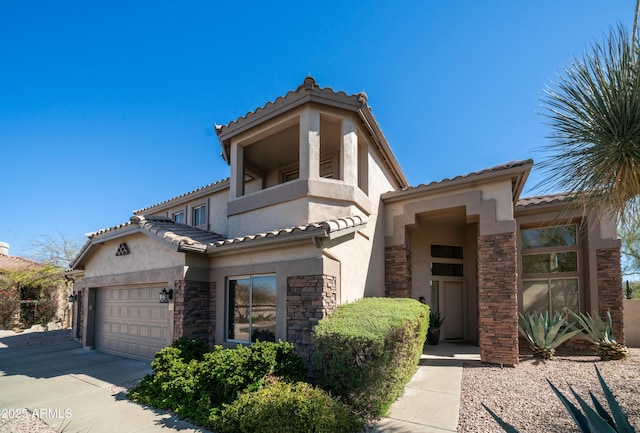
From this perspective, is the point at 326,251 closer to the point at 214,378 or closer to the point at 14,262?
the point at 214,378

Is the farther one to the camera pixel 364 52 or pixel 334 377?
pixel 364 52

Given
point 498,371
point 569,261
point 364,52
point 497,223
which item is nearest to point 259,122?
point 364,52

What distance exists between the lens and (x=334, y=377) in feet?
21.1

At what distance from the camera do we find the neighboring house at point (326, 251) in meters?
8.70

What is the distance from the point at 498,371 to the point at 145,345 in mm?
10542

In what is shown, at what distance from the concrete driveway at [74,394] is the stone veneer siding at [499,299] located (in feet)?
25.3

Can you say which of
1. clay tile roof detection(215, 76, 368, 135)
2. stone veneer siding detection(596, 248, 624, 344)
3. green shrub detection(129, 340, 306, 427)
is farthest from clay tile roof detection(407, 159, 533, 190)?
green shrub detection(129, 340, 306, 427)

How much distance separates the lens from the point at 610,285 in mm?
11180

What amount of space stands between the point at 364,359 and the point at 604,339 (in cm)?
862

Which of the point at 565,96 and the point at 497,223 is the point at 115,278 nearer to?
the point at 497,223

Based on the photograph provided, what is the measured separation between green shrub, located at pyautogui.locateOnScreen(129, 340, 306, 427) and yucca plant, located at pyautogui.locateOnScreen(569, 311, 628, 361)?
920cm

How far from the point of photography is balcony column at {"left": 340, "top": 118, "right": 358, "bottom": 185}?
992cm

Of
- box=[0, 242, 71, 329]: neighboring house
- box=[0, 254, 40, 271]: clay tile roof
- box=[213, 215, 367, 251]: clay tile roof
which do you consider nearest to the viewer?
box=[213, 215, 367, 251]: clay tile roof

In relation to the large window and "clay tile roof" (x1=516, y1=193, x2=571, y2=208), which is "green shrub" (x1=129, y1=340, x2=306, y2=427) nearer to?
the large window
